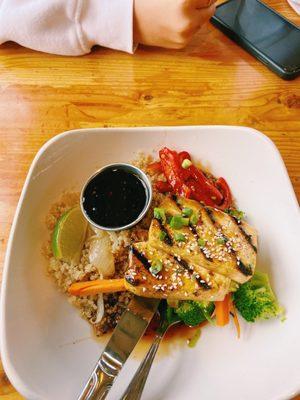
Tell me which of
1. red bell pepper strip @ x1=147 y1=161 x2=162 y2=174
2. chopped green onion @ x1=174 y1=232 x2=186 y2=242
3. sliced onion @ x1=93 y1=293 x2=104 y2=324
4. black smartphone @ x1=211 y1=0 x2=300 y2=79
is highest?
black smartphone @ x1=211 y1=0 x2=300 y2=79

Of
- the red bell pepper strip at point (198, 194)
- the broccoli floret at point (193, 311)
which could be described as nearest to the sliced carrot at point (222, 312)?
the broccoli floret at point (193, 311)

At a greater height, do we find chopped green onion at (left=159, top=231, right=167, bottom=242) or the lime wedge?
chopped green onion at (left=159, top=231, right=167, bottom=242)

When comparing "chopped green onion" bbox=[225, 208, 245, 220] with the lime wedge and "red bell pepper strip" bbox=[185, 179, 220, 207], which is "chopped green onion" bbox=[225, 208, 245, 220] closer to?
"red bell pepper strip" bbox=[185, 179, 220, 207]

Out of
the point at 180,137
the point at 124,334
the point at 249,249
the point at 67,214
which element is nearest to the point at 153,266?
the point at 124,334

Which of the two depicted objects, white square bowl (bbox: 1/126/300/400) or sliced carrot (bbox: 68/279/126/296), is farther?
sliced carrot (bbox: 68/279/126/296)

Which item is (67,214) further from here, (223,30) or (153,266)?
(223,30)

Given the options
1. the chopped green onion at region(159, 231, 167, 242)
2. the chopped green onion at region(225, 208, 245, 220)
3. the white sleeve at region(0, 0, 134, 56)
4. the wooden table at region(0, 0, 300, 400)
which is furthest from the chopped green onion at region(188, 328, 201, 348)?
the white sleeve at region(0, 0, 134, 56)
